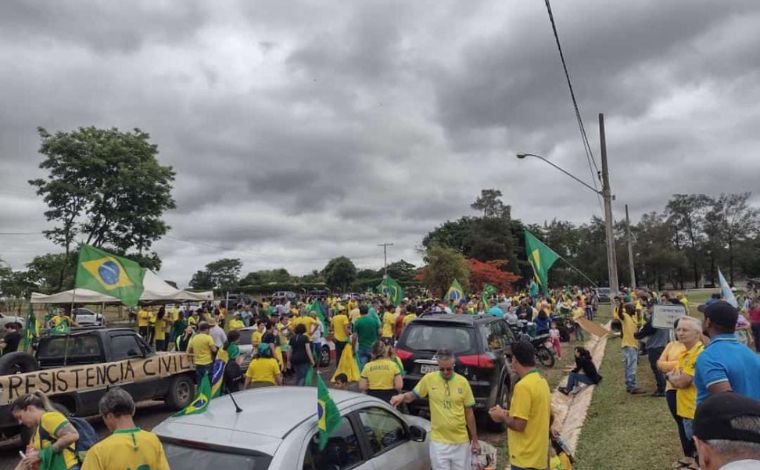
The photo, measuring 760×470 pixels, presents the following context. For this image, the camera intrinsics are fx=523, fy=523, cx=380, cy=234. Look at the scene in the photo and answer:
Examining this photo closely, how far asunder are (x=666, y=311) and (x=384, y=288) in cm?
1899

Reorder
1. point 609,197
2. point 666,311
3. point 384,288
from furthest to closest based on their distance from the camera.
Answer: point 384,288 → point 609,197 → point 666,311

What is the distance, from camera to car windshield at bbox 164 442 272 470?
3.12m

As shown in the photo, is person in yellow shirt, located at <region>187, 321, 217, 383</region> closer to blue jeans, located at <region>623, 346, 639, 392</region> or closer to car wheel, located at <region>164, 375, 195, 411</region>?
car wheel, located at <region>164, 375, 195, 411</region>

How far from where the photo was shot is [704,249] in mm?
80625

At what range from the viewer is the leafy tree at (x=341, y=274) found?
9669 centimetres

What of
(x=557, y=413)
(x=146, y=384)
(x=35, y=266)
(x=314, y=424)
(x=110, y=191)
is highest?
(x=110, y=191)

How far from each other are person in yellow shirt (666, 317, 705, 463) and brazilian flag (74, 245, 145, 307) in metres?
9.44

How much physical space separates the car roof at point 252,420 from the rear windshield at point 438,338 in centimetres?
380

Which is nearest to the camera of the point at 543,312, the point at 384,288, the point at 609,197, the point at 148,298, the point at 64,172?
the point at 543,312

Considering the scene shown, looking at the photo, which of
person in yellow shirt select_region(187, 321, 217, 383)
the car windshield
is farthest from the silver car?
person in yellow shirt select_region(187, 321, 217, 383)

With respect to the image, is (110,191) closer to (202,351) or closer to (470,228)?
(202,351)

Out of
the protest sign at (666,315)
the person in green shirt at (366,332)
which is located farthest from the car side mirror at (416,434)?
the person in green shirt at (366,332)

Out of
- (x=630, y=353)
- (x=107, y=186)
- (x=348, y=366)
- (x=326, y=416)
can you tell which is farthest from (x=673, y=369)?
(x=107, y=186)

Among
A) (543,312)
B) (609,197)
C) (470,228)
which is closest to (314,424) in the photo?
(543,312)
